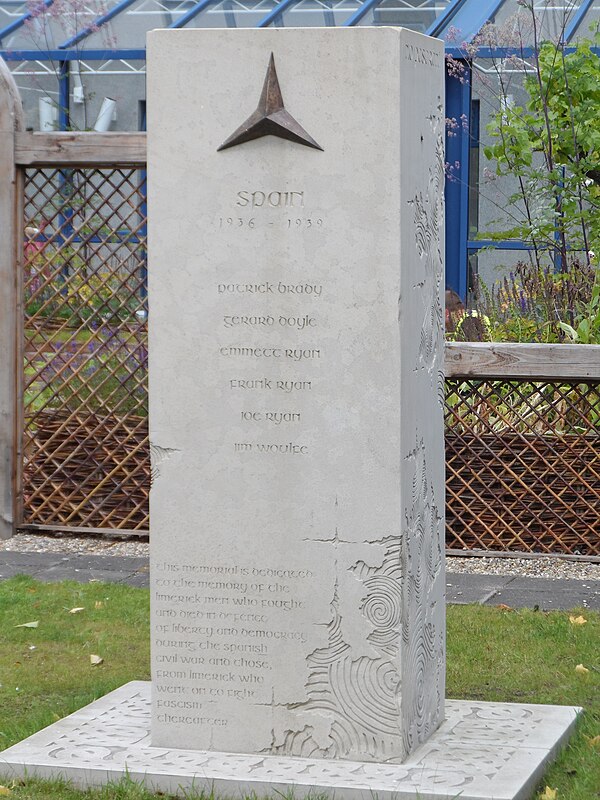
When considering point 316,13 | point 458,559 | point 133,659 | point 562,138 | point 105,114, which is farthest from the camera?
point 105,114

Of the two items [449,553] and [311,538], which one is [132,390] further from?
[311,538]

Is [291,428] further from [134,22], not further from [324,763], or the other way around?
[134,22]

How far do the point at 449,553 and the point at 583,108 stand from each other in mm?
3163

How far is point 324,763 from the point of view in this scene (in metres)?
3.48

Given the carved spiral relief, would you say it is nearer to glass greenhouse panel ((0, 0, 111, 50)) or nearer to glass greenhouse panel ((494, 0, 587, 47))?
glass greenhouse panel ((494, 0, 587, 47))

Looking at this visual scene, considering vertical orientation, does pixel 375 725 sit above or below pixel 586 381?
below

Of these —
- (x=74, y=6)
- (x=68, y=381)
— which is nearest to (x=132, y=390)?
(x=68, y=381)

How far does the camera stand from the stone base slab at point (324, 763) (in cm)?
329

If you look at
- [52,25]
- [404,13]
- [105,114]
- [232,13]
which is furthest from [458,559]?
[52,25]

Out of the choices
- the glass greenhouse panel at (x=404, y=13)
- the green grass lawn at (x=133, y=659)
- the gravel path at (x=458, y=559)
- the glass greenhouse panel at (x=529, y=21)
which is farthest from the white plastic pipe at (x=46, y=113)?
the green grass lawn at (x=133, y=659)

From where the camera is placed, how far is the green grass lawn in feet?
12.4

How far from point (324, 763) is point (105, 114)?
11.3 m

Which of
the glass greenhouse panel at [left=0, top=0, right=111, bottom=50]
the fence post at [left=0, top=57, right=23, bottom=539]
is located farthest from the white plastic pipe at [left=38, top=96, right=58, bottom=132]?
the fence post at [left=0, top=57, right=23, bottom=539]

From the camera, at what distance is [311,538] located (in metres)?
3.48
